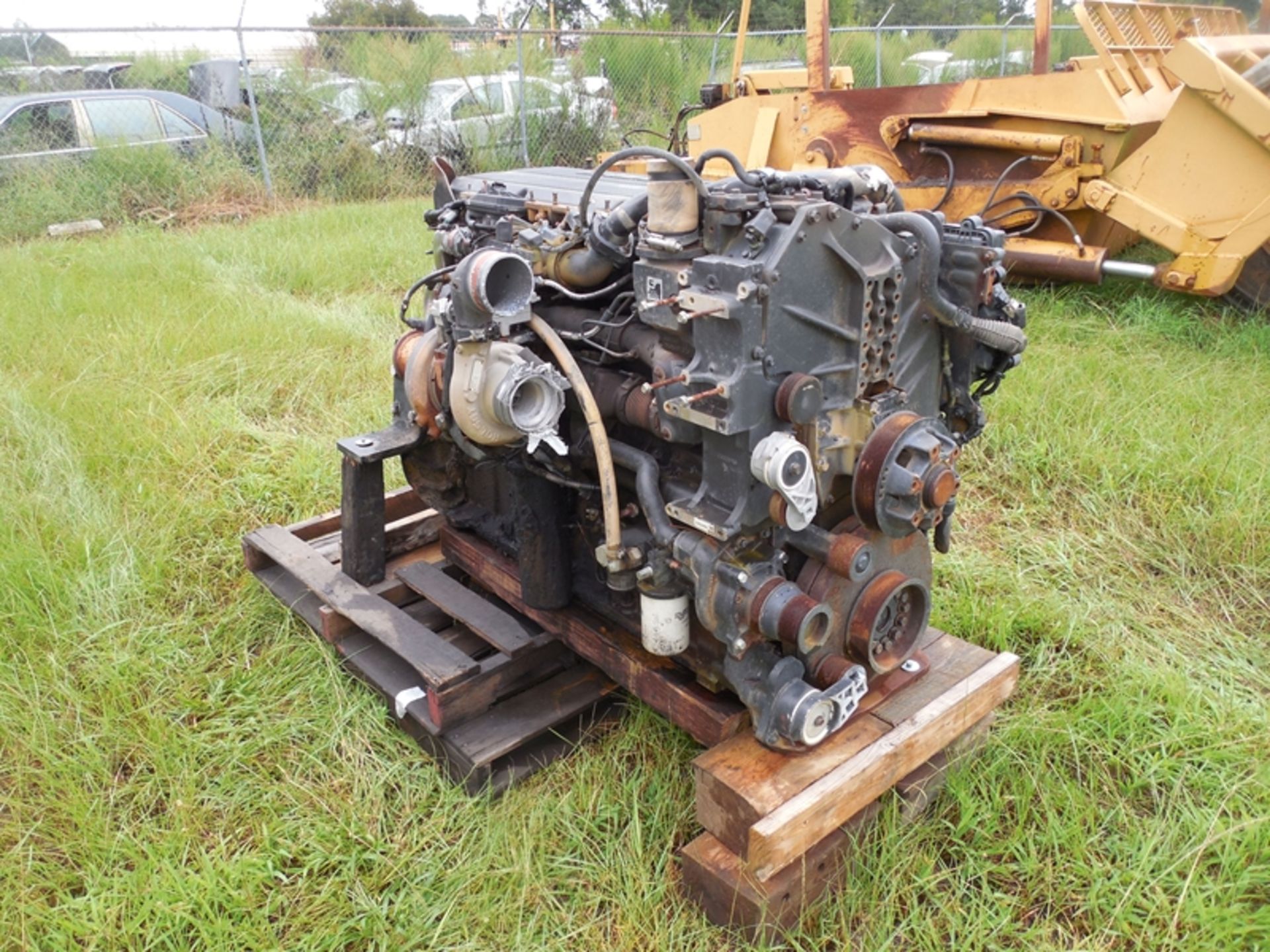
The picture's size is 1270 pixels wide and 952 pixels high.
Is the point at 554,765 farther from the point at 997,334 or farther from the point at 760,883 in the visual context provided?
the point at 997,334

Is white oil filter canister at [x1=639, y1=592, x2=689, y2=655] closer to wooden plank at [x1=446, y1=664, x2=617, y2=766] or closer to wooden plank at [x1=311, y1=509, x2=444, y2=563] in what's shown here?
wooden plank at [x1=446, y1=664, x2=617, y2=766]

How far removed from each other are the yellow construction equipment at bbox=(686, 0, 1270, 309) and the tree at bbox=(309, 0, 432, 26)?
707 inches

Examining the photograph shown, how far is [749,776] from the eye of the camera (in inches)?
70.8

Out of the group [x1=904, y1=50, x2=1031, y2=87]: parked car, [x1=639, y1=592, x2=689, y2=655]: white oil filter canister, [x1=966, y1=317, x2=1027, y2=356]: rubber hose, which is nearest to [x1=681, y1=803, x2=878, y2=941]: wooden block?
[x1=639, y1=592, x2=689, y2=655]: white oil filter canister

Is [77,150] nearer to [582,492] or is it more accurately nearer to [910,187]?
[910,187]

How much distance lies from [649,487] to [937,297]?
663mm

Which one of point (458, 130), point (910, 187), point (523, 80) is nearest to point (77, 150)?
point (458, 130)

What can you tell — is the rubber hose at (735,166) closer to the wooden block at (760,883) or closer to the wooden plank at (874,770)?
the wooden plank at (874,770)

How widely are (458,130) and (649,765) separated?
8660 mm

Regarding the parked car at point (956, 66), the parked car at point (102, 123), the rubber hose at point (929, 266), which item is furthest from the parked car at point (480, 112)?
the rubber hose at point (929, 266)

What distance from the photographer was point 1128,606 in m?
2.69

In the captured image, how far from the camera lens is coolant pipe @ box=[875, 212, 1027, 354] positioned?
5.93ft

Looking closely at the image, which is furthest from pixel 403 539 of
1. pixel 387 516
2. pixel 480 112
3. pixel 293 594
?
pixel 480 112

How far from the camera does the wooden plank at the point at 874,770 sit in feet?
5.55
